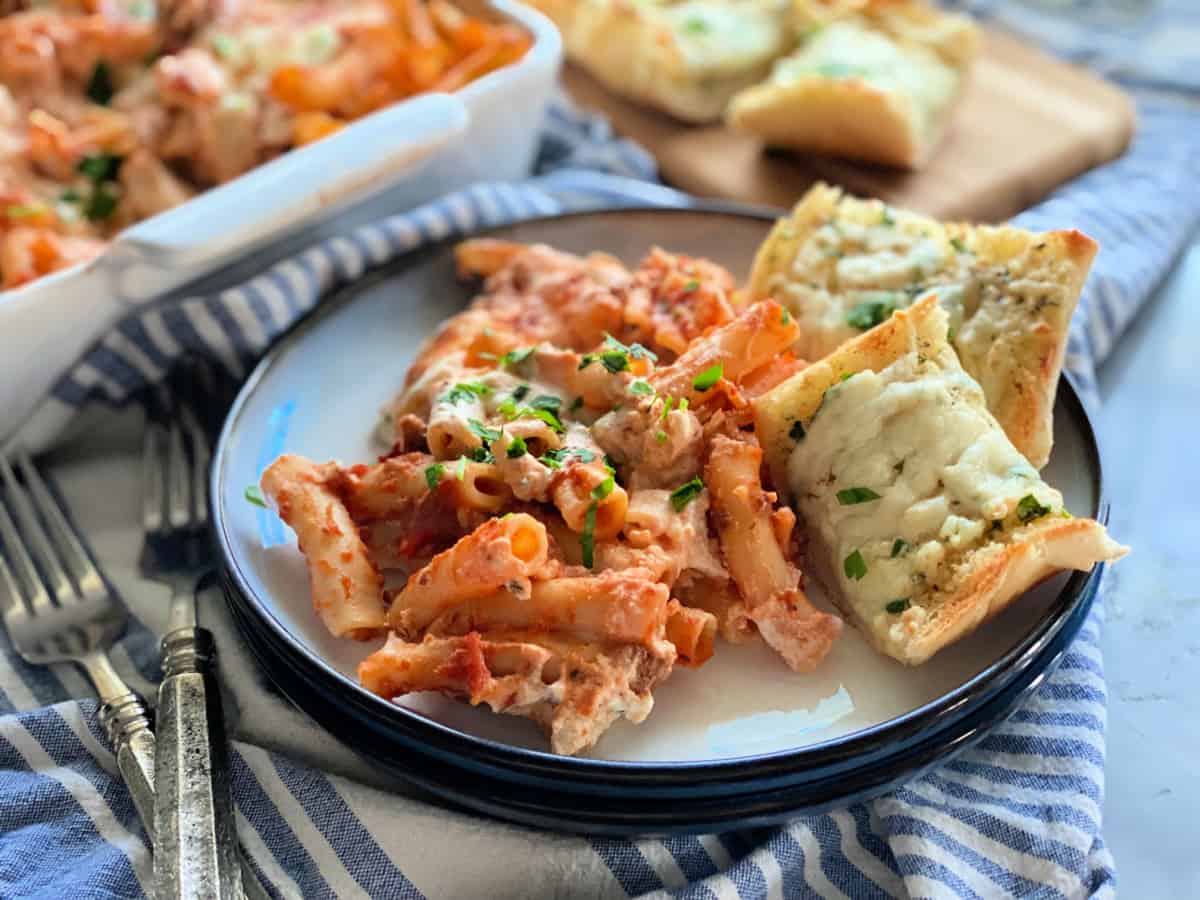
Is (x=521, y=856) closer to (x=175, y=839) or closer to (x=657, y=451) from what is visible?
(x=175, y=839)

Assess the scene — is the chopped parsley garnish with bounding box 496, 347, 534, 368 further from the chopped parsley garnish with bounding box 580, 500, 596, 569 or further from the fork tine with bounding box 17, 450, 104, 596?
the fork tine with bounding box 17, 450, 104, 596

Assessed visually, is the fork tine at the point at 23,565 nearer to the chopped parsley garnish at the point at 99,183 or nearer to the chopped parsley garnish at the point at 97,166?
the chopped parsley garnish at the point at 99,183

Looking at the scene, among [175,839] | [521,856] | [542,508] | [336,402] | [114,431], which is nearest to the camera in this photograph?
[175,839]

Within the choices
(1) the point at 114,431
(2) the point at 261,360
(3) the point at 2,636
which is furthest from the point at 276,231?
(3) the point at 2,636

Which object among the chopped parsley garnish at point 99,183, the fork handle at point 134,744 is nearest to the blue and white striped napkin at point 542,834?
the fork handle at point 134,744

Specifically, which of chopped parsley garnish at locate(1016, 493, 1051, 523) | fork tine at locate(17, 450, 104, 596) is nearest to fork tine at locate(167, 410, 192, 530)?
fork tine at locate(17, 450, 104, 596)

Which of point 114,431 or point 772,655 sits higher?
point 772,655

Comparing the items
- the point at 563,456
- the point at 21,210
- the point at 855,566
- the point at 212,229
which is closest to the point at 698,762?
the point at 855,566
